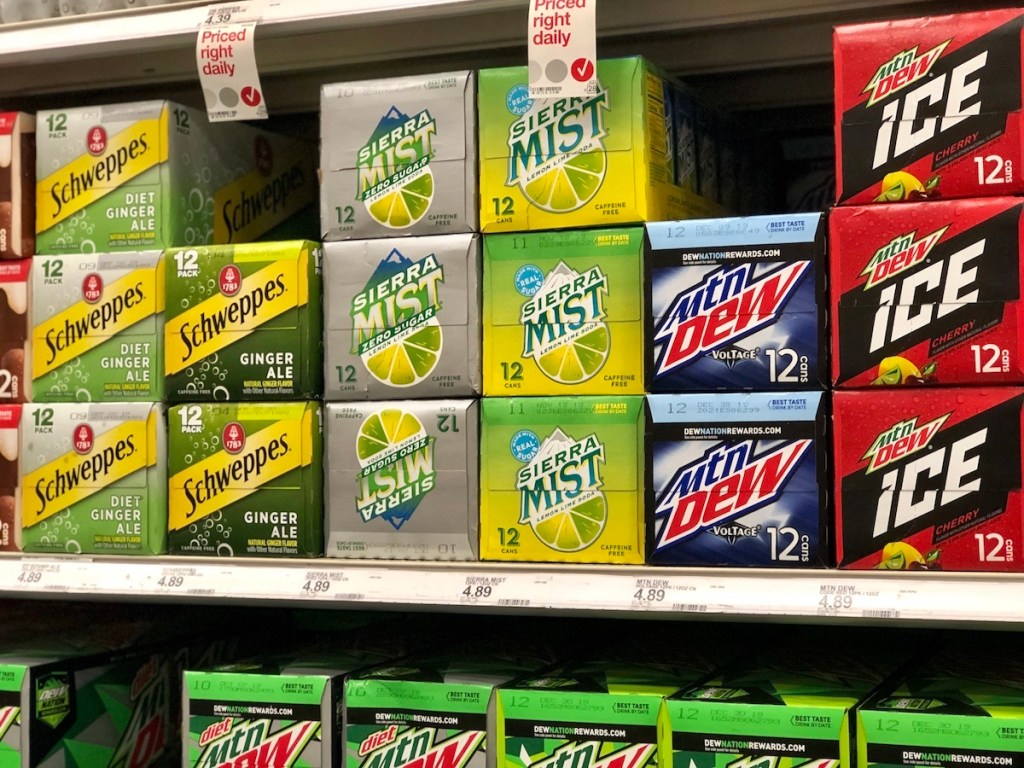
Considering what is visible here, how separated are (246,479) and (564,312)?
1.54 ft

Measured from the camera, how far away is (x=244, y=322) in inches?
65.5

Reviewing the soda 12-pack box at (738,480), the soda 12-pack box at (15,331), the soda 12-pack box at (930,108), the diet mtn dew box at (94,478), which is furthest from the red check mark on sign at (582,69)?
the soda 12-pack box at (15,331)

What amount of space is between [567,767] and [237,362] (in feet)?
2.15

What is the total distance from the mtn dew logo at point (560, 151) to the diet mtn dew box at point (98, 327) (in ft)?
1.71

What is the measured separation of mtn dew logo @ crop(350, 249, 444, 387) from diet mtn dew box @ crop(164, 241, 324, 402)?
0.25 feet

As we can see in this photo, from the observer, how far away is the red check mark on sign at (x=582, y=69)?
148 cm

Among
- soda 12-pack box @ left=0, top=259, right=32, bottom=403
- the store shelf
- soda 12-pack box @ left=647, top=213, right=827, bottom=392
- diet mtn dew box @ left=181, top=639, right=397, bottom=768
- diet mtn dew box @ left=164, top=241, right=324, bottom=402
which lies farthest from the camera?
soda 12-pack box @ left=0, top=259, right=32, bottom=403

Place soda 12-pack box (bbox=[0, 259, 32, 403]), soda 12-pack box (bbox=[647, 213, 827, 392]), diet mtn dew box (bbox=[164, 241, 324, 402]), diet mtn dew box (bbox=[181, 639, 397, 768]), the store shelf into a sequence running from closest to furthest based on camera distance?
the store shelf < soda 12-pack box (bbox=[647, 213, 827, 392]) < diet mtn dew box (bbox=[181, 639, 397, 768]) < diet mtn dew box (bbox=[164, 241, 324, 402]) < soda 12-pack box (bbox=[0, 259, 32, 403])

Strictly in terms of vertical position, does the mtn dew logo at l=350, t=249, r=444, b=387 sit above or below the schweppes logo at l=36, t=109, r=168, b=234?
below

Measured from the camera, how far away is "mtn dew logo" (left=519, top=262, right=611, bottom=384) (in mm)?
1518

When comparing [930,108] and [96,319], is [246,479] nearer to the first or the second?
[96,319]

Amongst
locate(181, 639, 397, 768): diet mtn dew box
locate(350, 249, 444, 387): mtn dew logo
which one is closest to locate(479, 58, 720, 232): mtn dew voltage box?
locate(350, 249, 444, 387): mtn dew logo

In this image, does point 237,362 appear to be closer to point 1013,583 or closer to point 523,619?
point 523,619

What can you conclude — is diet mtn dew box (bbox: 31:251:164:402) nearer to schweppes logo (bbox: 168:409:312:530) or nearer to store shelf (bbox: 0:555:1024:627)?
schweppes logo (bbox: 168:409:312:530)
